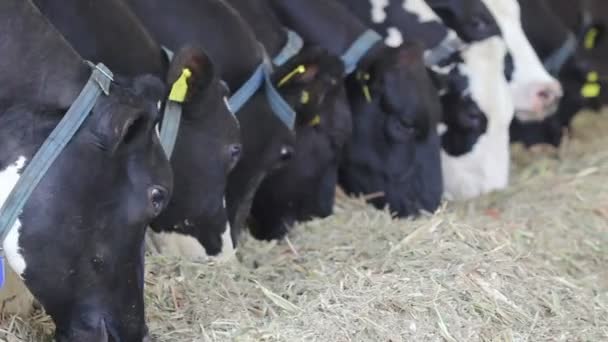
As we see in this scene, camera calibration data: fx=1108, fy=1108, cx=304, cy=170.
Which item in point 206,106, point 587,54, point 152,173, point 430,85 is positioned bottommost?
point 587,54

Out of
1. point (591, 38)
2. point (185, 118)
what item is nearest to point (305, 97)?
point (185, 118)

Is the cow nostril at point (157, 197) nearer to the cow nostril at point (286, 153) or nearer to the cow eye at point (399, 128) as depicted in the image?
the cow nostril at point (286, 153)

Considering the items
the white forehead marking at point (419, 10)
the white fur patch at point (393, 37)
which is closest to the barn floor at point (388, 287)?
the white fur patch at point (393, 37)

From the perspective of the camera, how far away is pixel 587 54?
18.4 ft

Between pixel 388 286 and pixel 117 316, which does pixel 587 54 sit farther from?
pixel 117 316

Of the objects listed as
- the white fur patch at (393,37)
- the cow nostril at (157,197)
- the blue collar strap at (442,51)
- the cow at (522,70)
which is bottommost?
the cow at (522,70)

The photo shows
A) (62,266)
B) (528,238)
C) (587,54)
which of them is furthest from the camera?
(587,54)

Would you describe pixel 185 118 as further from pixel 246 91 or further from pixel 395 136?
pixel 395 136

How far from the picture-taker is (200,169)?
303 cm

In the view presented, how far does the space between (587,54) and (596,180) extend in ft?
3.82

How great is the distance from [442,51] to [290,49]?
0.89 m

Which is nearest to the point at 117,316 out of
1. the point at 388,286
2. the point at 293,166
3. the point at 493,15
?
the point at 388,286

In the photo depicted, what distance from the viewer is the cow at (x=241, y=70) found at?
324 cm

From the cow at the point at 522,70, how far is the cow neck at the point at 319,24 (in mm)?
927
